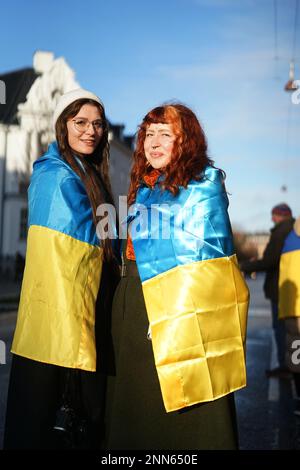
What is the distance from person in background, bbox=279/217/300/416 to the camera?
5.51 metres

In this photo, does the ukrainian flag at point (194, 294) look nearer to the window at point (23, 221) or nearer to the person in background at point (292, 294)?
the person in background at point (292, 294)

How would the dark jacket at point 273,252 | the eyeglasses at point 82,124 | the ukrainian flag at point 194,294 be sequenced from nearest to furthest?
the ukrainian flag at point 194,294
the eyeglasses at point 82,124
the dark jacket at point 273,252

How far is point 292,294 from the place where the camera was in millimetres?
5641

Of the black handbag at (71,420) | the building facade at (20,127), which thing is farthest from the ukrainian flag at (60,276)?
the building facade at (20,127)

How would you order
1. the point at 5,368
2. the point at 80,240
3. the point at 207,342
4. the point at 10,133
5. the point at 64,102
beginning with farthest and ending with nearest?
1. the point at 10,133
2. the point at 5,368
3. the point at 64,102
4. the point at 80,240
5. the point at 207,342

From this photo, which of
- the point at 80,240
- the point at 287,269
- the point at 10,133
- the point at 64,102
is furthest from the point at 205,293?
the point at 10,133

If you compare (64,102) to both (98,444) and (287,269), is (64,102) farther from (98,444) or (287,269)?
(287,269)

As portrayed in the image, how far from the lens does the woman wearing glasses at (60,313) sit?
2.98 meters

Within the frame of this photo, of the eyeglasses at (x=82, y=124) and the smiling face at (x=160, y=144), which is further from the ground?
the eyeglasses at (x=82, y=124)

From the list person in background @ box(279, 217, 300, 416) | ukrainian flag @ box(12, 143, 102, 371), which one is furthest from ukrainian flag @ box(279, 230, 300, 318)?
ukrainian flag @ box(12, 143, 102, 371)

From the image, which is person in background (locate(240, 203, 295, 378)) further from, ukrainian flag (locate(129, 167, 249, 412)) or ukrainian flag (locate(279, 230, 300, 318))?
ukrainian flag (locate(129, 167, 249, 412))

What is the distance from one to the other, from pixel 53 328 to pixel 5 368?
5.08 m

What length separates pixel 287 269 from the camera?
5.61 metres

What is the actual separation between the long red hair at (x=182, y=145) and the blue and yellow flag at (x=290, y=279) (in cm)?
269
